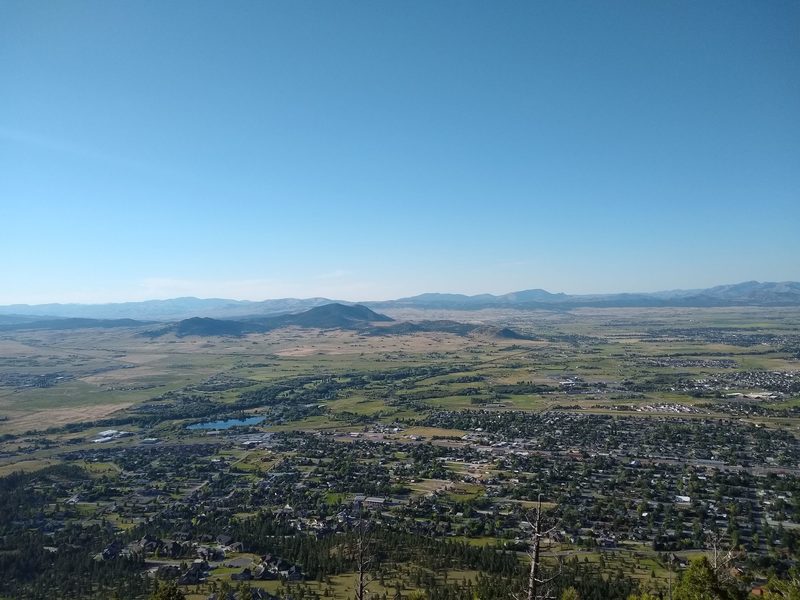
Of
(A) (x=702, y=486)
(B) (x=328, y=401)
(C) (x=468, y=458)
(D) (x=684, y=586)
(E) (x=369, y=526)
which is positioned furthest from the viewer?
(B) (x=328, y=401)

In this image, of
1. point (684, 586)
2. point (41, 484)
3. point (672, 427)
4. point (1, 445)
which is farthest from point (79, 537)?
point (672, 427)

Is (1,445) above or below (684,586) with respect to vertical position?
below

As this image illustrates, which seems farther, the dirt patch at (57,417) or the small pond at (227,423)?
the small pond at (227,423)

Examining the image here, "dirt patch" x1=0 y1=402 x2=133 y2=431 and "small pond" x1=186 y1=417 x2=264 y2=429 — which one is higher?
"dirt patch" x1=0 y1=402 x2=133 y2=431

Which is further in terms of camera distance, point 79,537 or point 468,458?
point 468,458

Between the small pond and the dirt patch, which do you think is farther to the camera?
the small pond

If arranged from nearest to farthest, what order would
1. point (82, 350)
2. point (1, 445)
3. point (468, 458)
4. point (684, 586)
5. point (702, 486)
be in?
point (684, 586) < point (702, 486) < point (468, 458) < point (1, 445) < point (82, 350)

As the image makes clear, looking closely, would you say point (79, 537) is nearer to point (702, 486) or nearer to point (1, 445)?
point (1, 445)

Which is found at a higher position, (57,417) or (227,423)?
(57,417)

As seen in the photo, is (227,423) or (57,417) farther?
(57,417)

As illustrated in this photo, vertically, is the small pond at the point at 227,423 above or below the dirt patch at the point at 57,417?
below
